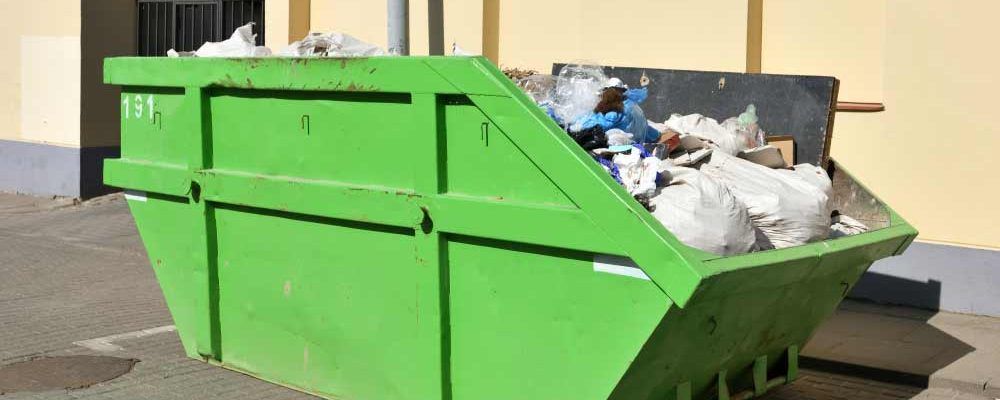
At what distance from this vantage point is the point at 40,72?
1346cm

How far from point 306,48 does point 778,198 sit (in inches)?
86.5

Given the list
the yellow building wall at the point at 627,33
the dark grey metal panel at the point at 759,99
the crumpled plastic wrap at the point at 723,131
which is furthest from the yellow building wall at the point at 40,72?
the crumpled plastic wrap at the point at 723,131

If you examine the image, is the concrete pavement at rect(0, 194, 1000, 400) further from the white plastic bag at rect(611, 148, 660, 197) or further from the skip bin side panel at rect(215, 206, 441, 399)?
the white plastic bag at rect(611, 148, 660, 197)

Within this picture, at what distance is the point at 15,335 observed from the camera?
6770 millimetres

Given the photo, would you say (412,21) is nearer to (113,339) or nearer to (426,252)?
(113,339)

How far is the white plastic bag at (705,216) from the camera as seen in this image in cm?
404

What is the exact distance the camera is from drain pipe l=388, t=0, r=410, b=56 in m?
7.31

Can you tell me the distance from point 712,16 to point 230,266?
4326 mm

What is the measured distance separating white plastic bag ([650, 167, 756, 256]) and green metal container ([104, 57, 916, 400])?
136 mm

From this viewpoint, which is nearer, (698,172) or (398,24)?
(698,172)

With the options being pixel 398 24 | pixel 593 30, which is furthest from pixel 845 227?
pixel 593 30

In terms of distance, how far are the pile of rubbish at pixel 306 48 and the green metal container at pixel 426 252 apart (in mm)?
224

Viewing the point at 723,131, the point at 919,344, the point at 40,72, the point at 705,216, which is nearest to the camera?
the point at 705,216

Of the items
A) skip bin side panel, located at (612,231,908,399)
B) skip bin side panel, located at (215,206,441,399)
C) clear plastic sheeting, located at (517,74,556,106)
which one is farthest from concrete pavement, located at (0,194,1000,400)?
clear plastic sheeting, located at (517,74,556,106)
